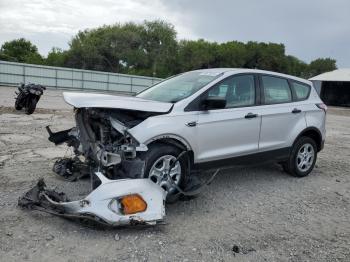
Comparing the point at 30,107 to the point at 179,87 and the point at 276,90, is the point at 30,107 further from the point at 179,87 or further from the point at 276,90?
the point at 276,90

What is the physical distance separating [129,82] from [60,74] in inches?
253

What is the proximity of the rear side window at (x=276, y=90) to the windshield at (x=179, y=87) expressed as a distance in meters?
0.94

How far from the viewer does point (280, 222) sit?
4988 mm

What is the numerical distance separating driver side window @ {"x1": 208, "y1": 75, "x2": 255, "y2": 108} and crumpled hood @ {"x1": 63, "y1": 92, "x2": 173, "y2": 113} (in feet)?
2.97

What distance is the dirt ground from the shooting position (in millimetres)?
3984

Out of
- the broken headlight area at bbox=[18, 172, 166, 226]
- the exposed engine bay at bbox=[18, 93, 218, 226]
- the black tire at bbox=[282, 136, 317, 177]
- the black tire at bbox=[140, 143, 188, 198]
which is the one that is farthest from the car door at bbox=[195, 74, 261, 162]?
the broken headlight area at bbox=[18, 172, 166, 226]

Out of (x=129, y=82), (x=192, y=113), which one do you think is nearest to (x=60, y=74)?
(x=129, y=82)

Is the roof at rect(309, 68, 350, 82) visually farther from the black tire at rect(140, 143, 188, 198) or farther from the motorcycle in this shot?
the black tire at rect(140, 143, 188, 198)

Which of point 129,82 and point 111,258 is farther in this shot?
point 129,82

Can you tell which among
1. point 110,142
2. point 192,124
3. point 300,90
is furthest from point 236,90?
point 110,142

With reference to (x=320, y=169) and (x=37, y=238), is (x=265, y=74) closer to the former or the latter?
(x=320, y=169)

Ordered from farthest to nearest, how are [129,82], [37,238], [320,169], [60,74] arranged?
[129,82], [60,74], [320,169], [37,238]

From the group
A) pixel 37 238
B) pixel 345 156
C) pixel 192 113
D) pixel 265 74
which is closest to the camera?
pixel 37 238

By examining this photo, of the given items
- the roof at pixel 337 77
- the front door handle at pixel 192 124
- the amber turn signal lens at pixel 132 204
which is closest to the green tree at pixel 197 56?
the roof at pixel 337 77
